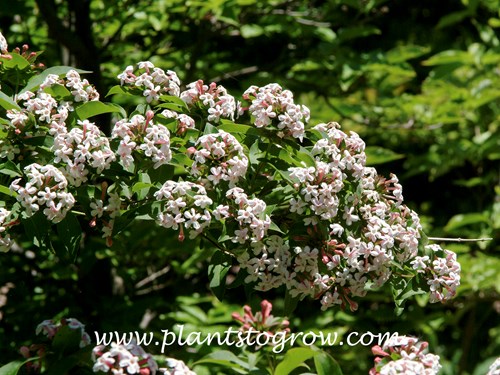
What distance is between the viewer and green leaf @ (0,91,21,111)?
79.7 inches

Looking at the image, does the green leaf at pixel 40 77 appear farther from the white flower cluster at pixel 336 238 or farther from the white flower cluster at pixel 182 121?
the white flower cluster at pixel 336 238

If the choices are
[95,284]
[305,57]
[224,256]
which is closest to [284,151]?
[224,256]

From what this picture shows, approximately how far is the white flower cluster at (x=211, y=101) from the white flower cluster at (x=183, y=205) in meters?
0.26

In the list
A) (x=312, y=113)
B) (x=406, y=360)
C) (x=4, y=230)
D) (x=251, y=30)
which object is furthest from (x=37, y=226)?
(x=312, y=113)

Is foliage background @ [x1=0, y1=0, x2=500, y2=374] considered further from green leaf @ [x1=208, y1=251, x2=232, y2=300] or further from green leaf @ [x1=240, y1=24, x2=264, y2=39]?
green leaf @ [x1=208, y1=251, x2=232, y2=300]

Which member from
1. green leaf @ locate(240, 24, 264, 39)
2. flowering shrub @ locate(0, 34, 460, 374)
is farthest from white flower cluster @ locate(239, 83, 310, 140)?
green leaf @ locate(240, 24, 264, 39)

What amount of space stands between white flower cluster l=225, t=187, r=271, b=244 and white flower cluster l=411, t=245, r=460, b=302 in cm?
46

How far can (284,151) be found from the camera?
6.99 feet

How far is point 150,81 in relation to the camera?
2199 millimetres

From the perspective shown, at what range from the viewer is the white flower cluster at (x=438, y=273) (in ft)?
7.15

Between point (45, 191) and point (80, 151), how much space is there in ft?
0.41

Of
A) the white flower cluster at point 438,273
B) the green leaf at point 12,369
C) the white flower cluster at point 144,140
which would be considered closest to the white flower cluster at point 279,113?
the white flower cluster at point 144,140

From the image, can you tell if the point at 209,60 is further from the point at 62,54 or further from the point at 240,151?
the point at 240,151

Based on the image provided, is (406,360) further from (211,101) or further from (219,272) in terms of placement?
(211,101)
